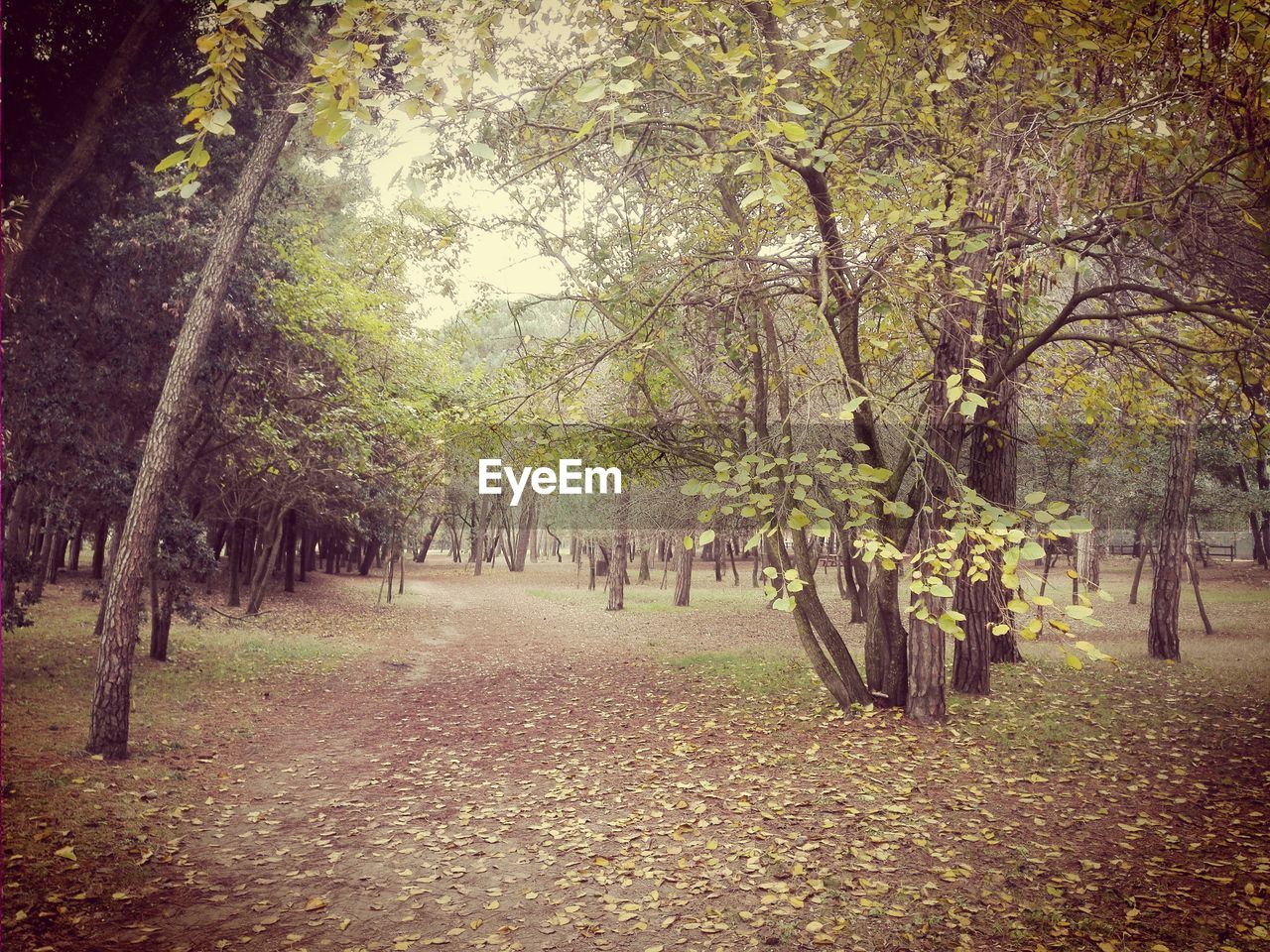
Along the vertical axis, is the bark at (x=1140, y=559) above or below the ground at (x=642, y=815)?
above

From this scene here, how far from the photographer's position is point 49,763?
7543 mm

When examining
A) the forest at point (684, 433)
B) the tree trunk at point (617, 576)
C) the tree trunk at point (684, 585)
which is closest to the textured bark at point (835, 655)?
the forest at point (684, 433)

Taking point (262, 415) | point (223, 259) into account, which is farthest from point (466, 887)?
point (262, 415)

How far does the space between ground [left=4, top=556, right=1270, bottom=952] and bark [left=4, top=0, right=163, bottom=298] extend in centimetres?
600

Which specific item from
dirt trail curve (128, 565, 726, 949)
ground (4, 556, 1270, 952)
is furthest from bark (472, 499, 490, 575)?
ground (4, 556, 1270, 952)

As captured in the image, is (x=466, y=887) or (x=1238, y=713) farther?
(x=1238, y=713)

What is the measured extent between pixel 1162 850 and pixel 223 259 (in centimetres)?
1083

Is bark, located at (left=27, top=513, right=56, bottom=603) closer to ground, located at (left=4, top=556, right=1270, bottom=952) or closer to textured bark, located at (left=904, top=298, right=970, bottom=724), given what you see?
ground, located at (left=4, top=556, right=1270, bottom=952)

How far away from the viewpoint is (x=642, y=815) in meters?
6.57

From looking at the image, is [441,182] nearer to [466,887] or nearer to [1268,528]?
[466,887]

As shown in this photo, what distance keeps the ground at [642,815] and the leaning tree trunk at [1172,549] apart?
84 centimetres

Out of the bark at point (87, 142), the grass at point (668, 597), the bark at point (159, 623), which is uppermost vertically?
the bark at point (87, 142)

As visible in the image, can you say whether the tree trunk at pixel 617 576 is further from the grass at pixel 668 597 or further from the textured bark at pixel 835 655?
the textured bark at pixel 835 655

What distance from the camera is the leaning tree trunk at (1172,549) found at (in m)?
12.6
